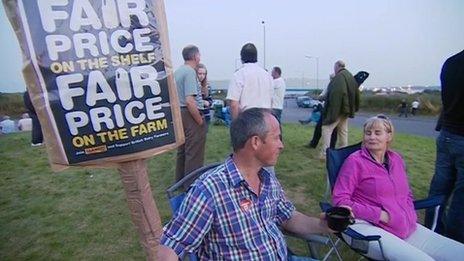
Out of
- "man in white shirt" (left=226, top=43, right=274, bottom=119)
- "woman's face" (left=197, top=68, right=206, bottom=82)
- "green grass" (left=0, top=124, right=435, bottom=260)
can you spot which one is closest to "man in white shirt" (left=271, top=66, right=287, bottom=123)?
"green grass" (left=0, top=124, right=435, bottom=260)

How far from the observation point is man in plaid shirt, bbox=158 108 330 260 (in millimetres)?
1496

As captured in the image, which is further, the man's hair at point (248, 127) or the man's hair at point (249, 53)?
the man's hair at point (249, 53)

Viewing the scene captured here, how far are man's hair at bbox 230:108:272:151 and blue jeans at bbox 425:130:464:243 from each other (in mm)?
1785

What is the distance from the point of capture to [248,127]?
164 centimetres

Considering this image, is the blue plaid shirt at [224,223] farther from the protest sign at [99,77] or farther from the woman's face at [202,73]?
the woman's face at [202,73]

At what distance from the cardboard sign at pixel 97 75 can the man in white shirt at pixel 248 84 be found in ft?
6.56

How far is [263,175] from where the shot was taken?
70.7 inches

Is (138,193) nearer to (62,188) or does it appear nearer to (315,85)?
(62,188)

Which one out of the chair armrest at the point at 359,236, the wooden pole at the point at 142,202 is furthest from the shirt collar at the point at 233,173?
the chair armrest at the point at 359,236

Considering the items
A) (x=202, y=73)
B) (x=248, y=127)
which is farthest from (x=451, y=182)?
(x=202, y=73)

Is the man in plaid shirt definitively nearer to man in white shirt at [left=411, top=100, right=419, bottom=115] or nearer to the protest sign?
the protest sign

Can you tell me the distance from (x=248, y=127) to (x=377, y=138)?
132cm

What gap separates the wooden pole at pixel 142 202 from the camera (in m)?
2.08

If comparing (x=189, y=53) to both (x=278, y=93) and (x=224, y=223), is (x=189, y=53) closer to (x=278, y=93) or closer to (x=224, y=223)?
(x=224, y=223)
